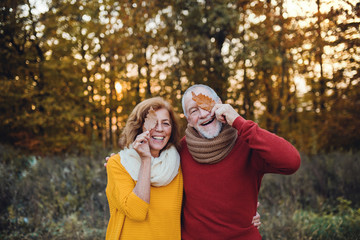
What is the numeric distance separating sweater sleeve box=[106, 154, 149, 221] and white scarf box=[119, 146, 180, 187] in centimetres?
6

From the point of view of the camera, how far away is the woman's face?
2.46m

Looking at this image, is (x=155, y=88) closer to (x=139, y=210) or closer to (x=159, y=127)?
(x=159, y=127)

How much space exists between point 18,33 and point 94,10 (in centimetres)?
337

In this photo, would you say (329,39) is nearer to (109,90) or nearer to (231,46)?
(231,46)

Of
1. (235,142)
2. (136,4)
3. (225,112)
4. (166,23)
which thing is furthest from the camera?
(166,23)

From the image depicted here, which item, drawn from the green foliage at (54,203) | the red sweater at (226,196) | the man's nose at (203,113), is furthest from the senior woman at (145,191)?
the green foliage at (54,203)

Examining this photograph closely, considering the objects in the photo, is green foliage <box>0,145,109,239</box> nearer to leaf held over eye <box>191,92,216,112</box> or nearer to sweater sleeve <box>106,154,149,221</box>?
sweater sleeve <box>106,154,149,221</box>

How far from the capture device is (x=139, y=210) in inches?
81.6

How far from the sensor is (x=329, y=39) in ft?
17.0

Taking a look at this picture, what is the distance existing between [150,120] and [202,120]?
43cm

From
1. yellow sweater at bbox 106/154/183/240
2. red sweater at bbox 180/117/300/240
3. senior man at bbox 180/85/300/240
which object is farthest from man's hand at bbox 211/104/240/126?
yellow sweater at bbox 106/154/183/240

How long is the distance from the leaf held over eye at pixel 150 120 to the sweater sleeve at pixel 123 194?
1.14ft

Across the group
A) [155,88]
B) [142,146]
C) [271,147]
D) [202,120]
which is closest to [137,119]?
[142,146]

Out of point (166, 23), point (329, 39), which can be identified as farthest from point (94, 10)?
point (329, 39)
